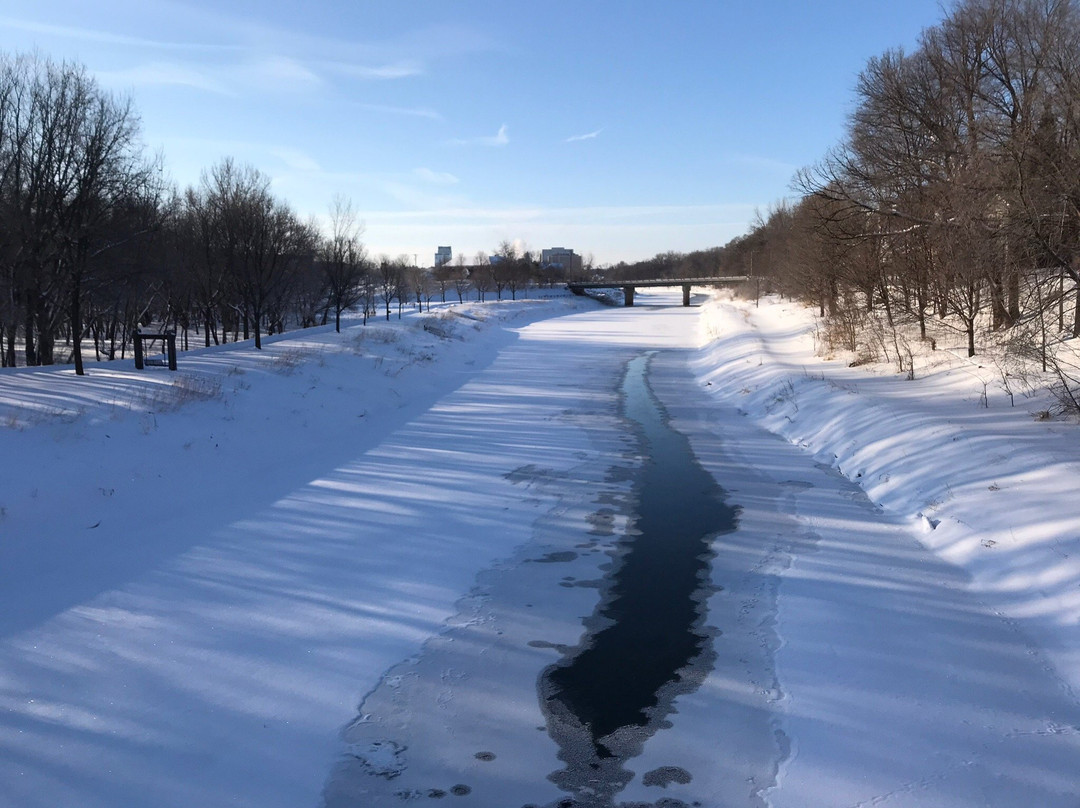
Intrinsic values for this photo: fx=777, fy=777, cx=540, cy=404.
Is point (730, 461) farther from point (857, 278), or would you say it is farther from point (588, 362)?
point (588, 362)

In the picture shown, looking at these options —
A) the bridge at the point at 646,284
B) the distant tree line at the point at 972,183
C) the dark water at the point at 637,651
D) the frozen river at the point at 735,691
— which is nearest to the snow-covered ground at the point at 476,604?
the frozen river at the point at 735,691

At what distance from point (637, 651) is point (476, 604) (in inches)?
69.1

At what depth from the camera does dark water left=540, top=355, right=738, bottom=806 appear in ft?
16.7

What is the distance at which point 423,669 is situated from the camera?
622 cm

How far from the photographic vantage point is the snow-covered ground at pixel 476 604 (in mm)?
4875

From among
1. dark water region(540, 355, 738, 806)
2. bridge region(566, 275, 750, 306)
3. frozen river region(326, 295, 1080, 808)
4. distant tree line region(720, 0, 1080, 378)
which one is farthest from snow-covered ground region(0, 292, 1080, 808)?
bridge region(566, 275, 750, 306)

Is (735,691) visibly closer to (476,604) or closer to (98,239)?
(476,604)

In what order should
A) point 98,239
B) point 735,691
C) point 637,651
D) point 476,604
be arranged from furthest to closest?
point 98,239 → point 476,604 → point 637,651 → point 735,691

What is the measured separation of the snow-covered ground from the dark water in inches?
6.6

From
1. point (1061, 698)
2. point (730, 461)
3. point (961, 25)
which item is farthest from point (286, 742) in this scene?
point (961, 25)

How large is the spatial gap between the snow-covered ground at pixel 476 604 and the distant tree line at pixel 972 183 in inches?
97.5

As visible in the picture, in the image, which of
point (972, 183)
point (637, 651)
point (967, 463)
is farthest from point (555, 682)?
point (972, 183)

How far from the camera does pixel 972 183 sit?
15.0 metres

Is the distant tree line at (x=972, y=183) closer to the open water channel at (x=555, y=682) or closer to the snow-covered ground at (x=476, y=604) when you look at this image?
the snow-covered ground at (x=476, y=604)
